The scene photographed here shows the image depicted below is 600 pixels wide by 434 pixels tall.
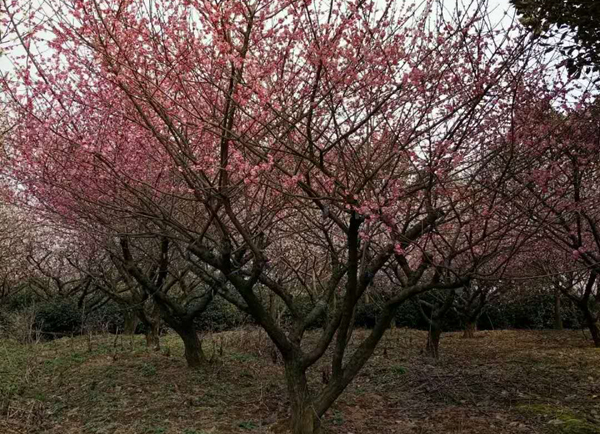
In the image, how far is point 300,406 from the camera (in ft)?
15.6

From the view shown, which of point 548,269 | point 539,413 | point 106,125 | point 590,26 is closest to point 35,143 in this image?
point 106,125

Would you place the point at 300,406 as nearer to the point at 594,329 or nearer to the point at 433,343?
the point at 433,343

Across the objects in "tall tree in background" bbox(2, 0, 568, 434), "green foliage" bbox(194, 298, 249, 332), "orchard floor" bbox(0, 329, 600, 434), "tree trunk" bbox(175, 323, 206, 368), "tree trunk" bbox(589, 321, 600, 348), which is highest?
"tall tree in background" bbox(2, 0, 568, 434)

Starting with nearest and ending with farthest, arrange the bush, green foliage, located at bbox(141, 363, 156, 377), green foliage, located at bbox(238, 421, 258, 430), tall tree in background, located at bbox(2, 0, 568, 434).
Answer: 1. tall tree in background, located at bbox(2, 0, 568, 434)
2. green foliage, located at bbox(238, 421, 258, 430)
3. green foliage, located at bbox(141, 363, 156, 377)
4. the bush

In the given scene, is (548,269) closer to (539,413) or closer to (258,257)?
(539,413)

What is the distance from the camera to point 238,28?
361cm

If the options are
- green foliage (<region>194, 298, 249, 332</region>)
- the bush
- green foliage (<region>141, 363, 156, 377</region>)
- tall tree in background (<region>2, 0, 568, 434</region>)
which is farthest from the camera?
green foliage (<region>194, 298, 249, 332</region>)

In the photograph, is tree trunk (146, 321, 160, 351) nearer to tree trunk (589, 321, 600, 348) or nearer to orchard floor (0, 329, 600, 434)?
orchard floor (0, 329, 600, 434)

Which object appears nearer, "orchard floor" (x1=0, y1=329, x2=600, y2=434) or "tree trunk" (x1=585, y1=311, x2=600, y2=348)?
"orchard floor" (x1=0, y1=329, x2=600, y2=434)

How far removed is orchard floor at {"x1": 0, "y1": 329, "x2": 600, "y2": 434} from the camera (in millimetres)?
A: 5266

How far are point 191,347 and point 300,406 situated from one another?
2958 millimetres

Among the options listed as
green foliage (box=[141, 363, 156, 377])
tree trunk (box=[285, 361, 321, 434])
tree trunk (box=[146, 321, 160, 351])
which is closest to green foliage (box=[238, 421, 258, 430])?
tree trunk (box=[285, 361, 321, 434])

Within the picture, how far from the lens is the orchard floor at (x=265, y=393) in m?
5.27

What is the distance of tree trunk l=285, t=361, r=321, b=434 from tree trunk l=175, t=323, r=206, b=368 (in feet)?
8.84
